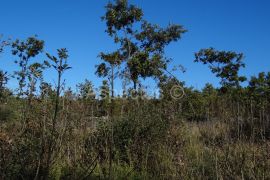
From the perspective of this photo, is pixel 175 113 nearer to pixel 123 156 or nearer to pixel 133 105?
pixel 133 105

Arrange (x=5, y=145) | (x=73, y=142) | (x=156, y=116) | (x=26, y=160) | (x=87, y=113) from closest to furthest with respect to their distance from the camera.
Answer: (x=5, y=145), (x=26, y=160), (x=73, y=142), (x=87, y=113), (x=156, y=116)

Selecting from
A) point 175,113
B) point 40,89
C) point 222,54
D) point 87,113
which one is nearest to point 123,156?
point 87,113

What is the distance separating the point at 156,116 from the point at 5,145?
12.8 ft

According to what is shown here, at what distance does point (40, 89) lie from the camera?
331cm

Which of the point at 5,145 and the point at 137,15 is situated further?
the point at 137,15

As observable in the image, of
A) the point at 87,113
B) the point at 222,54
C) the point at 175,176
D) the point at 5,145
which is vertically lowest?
the point at 175,176

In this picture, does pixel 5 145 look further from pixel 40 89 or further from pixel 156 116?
pixel 156 116

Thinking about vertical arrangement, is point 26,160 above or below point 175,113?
below

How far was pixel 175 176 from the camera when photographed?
4.09 metres

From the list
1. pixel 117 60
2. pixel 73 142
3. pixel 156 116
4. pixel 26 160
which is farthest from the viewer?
pixel 156 116

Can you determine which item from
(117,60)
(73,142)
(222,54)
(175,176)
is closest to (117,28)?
(222,54)

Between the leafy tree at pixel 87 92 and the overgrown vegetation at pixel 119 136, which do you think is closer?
the overgrown vegetation at pixel 119 136

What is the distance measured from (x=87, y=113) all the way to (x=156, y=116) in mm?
1487

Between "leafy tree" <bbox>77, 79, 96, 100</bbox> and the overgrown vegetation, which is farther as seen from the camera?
"leafy tree" <bbox>77, 79, 96, 100</bbox>
